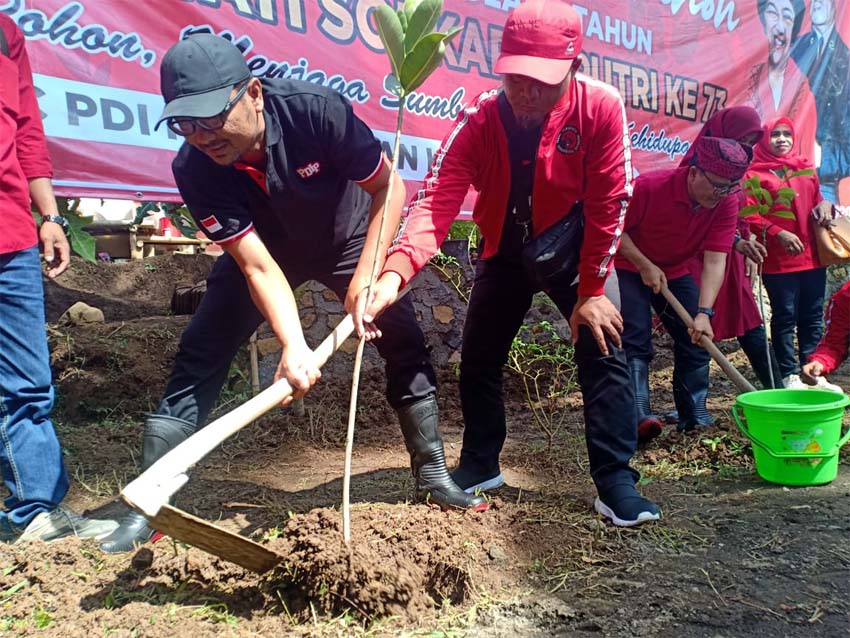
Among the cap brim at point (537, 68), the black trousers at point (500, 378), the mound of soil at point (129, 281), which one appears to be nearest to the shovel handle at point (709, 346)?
the black trousers at point (500, 378)

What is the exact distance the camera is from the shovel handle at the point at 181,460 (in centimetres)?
159

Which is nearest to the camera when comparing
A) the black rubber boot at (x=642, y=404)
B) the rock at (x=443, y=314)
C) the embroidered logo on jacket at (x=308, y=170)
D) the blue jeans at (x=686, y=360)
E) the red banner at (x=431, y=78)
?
the embroidered logo on jacket at (x=308, y=170)

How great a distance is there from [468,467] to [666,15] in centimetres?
406

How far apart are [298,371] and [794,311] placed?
3691 millimetres

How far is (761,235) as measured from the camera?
14.1ft

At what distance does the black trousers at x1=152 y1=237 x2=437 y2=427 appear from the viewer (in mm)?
2361

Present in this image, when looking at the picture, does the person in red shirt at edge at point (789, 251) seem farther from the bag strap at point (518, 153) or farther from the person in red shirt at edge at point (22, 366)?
the person in red shirt at edge at point (22, 366)

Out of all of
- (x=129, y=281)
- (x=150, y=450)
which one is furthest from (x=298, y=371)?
(x=129, y=281)

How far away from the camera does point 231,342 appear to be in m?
2.41

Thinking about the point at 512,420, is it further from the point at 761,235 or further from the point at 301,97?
the point at 301,97

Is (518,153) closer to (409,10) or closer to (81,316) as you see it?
(409,10)

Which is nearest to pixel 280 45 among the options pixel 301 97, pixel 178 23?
pixel 178 23

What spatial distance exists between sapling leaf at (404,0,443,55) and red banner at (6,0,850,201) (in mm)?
1729

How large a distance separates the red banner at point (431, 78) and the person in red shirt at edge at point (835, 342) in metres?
2.06
